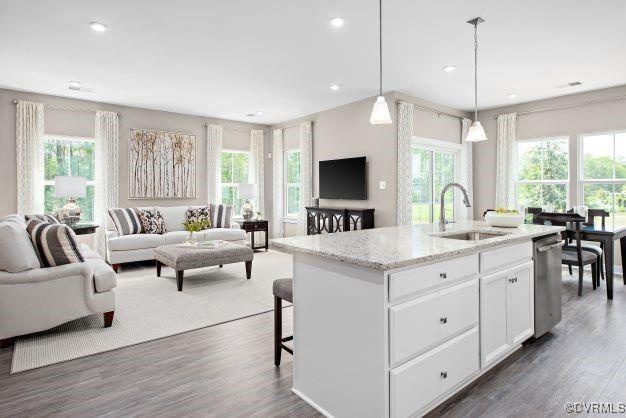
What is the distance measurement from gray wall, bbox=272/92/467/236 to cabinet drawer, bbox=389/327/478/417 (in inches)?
139

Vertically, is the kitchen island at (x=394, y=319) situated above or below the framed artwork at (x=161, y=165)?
below

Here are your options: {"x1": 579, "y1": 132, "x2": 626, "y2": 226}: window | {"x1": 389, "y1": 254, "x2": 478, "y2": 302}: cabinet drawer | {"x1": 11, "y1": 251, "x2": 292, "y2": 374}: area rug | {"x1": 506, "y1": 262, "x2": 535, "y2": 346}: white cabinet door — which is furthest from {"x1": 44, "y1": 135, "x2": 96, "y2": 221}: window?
{"x1": 579, "y1": 132, "x2": 626, "y2": 226}: window

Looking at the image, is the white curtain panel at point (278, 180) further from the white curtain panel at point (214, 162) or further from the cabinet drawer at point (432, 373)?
the cabinet drawer at point (432, 373)

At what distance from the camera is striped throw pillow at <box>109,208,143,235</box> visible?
5.74m

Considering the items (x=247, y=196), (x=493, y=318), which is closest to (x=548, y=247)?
(x=493, y=318)

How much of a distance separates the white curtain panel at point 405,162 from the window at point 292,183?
2615mm

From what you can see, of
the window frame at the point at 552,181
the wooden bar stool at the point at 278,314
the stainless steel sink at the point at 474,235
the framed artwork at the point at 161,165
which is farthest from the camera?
the framed artwork at the point at 161,165

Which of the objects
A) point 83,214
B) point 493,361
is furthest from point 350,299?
point 83,214

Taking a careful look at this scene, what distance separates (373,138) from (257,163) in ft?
9.98

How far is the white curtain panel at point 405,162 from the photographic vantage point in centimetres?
553

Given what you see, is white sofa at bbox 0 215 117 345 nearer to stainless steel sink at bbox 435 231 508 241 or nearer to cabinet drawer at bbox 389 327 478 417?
cabinet drawer at bbox 389 327 478 417

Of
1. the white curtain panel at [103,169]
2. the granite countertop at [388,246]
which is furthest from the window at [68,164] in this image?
the granite countertop at [388,246]

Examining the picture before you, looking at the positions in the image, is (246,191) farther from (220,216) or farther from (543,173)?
(543,173)

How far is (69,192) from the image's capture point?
5.16m
